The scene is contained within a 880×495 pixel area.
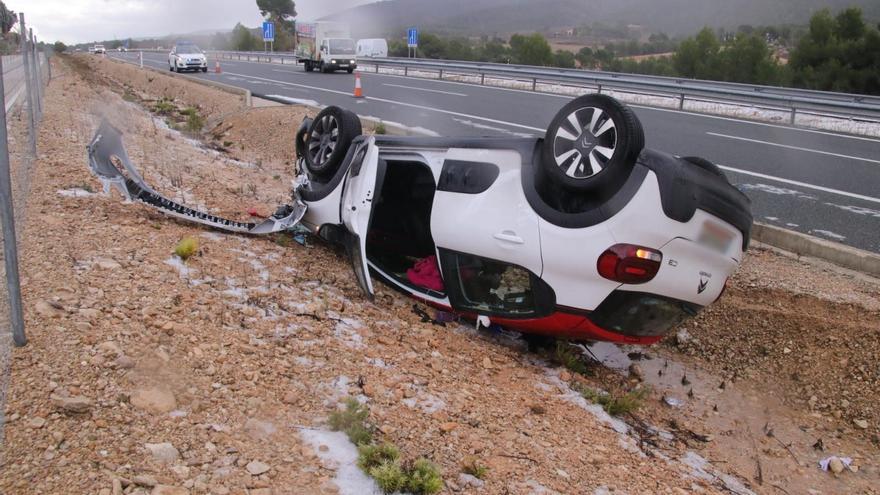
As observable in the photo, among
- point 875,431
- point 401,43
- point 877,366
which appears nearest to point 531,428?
point 875,431

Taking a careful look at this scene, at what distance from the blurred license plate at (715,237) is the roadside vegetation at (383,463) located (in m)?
1.98

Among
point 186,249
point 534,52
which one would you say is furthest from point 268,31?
point 186,249

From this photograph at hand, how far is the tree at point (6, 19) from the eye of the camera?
23.4 ft

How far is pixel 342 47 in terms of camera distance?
109 ft

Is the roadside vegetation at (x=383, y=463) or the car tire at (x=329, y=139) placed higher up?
the car tire at (x=329, y=139)

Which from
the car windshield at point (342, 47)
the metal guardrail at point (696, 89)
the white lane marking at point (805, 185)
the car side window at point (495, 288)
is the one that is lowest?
the car side window at point (495, 288)

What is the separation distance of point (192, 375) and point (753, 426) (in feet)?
11.6

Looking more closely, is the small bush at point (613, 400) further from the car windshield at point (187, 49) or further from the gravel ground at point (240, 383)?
the car windshield at point (187, 49)

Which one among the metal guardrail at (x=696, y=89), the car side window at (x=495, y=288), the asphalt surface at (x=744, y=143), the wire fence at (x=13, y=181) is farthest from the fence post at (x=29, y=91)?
the metal guardrail at (x=696, y=89)

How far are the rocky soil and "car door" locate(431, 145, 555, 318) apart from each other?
36cm

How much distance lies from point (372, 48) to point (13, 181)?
33.2 m

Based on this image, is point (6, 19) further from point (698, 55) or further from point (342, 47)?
point (698, 55)

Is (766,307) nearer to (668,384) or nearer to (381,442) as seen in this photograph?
(668,384)

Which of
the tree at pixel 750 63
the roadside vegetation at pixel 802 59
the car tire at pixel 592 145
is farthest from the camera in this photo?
the tree at pixel 750 63
